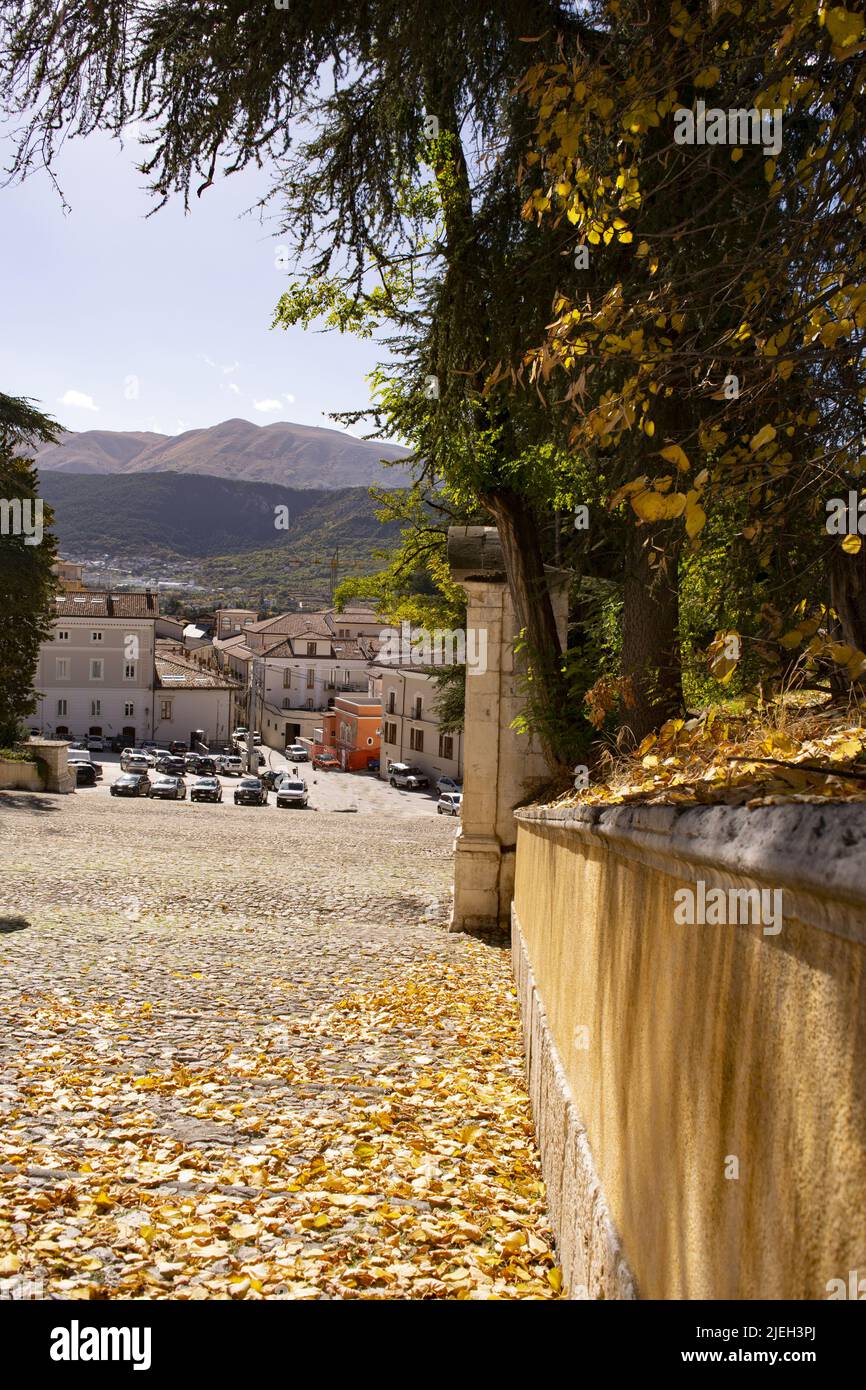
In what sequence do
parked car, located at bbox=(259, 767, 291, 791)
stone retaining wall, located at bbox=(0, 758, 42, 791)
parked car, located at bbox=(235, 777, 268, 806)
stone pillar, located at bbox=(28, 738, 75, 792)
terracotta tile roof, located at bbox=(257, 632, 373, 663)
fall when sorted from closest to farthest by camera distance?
stone retaining wall, located at bbox=(0, 758, 42, 791), stone pillar, located at bbox=(28, 738, 75, 792), parked car, located at bbox=(235, 777, 268, 806), parked car, located at bbox=(259, 767, 291, 791), terracotta tile roof, located at bbox=(257, 632, 373, 663)

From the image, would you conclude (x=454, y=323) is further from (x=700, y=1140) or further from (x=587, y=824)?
(x=700, y=1140)

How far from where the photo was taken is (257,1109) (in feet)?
17.8

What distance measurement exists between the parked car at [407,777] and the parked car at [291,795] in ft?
41.0

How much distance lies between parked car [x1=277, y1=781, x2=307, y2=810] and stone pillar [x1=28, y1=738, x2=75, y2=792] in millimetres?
8749

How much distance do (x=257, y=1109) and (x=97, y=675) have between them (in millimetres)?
69909

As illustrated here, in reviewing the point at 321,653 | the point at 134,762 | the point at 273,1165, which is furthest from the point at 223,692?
the point at 273,1165

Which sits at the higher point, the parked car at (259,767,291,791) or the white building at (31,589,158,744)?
the white building at (31,589,158,744)

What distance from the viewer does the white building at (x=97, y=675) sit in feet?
232

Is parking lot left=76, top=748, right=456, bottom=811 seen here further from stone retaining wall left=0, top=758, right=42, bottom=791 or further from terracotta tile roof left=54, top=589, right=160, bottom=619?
terracotta tile roof left=54, top=589, right=160, bottom=619

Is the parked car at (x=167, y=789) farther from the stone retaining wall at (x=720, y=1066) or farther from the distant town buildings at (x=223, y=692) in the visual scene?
the stone retaining wall at (x=720, y=1066)

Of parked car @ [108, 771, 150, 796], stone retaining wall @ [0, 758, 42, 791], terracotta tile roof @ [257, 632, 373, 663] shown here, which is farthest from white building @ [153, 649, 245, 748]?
stone retaining wall @ [0, 758, 42, 791]

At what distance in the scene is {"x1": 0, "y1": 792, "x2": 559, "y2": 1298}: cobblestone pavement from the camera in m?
3.69
